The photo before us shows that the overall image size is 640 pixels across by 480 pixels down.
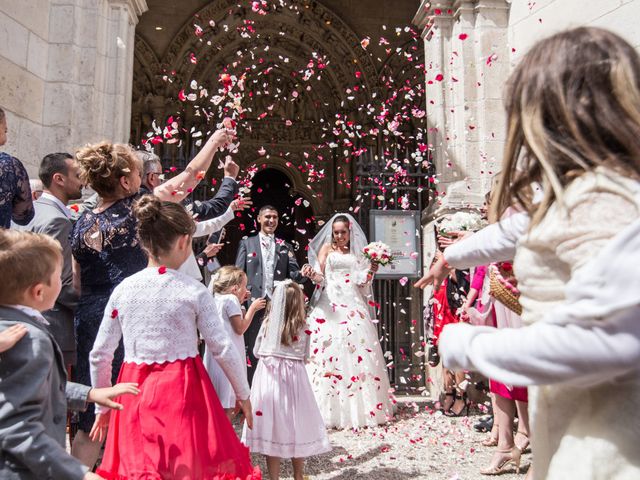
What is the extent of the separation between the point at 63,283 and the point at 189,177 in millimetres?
888

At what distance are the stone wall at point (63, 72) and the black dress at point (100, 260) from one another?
277 centimetres

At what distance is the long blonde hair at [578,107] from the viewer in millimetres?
1048

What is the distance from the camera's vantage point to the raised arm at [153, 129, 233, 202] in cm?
314

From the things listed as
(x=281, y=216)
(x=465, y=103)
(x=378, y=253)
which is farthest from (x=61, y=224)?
(x=281, y=216)

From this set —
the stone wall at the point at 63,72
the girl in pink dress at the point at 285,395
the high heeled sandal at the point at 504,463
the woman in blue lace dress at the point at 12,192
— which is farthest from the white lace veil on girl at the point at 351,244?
the woman in blue lace dress at the point at 12,192

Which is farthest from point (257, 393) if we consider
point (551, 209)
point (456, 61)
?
point (456, 61)

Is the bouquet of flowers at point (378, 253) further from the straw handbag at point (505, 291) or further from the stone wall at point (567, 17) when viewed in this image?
the straw handbag at point (505, 291)

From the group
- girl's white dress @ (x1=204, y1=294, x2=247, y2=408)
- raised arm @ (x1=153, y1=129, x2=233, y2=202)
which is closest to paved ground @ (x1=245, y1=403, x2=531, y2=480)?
girl's white dress @ (x1=204, y1=294, x2=247, y2=408)

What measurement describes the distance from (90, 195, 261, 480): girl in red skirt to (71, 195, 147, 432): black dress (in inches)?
17.3

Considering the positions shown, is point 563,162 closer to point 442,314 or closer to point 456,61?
point 442,314

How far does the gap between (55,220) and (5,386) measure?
1.74m

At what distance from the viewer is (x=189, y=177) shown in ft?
10.6

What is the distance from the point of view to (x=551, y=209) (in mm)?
1088

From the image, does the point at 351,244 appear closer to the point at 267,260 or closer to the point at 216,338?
the point at 267,260
